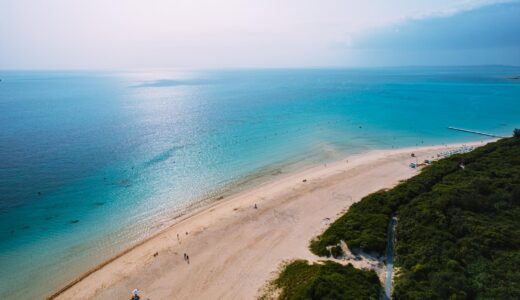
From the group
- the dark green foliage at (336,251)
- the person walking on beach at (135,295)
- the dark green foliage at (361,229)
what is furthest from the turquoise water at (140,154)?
the dark green foliage at (336,251)

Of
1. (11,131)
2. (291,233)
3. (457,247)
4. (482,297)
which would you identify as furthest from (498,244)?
(11,131)

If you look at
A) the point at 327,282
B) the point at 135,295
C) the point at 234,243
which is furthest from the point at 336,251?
the point at 135,295

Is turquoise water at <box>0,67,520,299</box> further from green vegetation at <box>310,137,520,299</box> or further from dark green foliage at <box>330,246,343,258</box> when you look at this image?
dark green foliage at <box>330,246,343,258</box>

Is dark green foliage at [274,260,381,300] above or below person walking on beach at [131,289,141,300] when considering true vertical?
above

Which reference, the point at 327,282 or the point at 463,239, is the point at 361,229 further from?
the point at 327,282

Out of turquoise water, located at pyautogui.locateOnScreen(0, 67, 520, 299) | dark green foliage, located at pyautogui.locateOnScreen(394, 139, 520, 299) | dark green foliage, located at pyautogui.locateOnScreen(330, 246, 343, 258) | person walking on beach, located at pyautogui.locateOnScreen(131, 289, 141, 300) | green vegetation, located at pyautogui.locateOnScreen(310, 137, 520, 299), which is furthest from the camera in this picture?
turquoise water, located at pyautogui.locateOnScreen(0, 67, 520, 299)

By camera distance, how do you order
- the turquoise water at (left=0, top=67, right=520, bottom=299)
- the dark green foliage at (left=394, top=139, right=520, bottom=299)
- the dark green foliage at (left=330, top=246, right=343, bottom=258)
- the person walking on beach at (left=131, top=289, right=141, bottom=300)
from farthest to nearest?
the turquoise water at (left=0, top=67, right=520, bottom=299), the dark green foliage at (left=330, top=246, right=343, bottom=258), the person walking on beach at (left=131, top=289, right=141, bottom=300), the dark green foliage at (left=394, top=139, right=520, bottom=299)

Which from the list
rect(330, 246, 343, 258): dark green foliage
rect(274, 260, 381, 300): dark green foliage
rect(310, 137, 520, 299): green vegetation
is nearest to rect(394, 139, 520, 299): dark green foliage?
rect(310, 137, 520, 299): green vegetation
